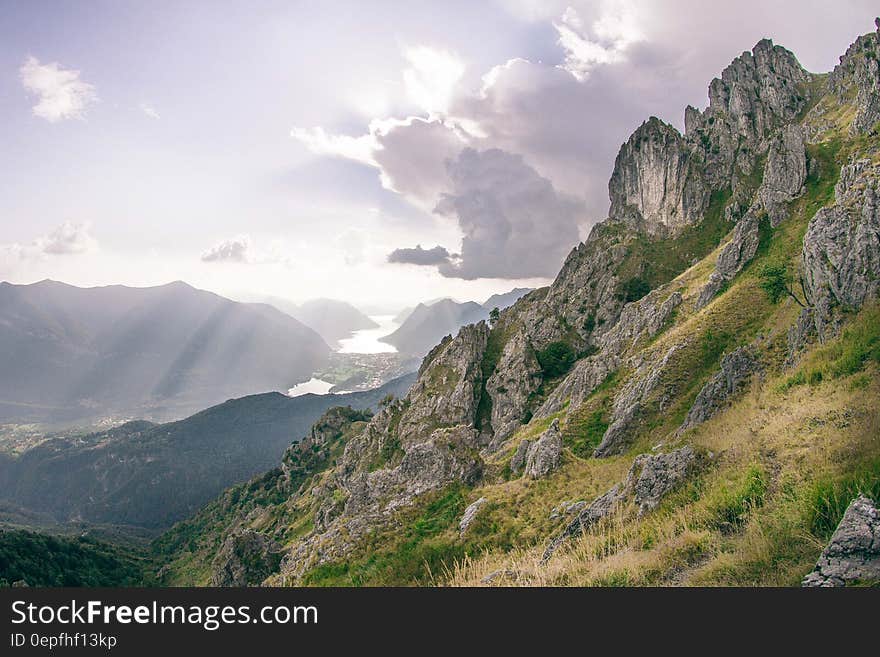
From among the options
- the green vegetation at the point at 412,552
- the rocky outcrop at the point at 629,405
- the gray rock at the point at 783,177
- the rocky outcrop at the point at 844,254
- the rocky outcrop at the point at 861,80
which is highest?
the rocky outcrop at the point at 861,80

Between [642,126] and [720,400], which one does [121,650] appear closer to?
[720,400]

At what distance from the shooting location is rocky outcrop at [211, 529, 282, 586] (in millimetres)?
49000

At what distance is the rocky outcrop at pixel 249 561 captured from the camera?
161ft

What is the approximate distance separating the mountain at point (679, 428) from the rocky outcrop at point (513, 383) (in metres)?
0.44

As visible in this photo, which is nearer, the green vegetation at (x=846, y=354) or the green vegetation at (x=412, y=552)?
the green vegetation at (x=412, y=552)

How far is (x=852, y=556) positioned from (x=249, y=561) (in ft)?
200

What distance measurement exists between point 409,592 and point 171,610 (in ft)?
14.9

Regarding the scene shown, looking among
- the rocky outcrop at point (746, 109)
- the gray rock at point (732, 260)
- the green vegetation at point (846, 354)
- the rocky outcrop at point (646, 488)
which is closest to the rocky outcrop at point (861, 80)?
the rocky outcrop at point (746, 109)

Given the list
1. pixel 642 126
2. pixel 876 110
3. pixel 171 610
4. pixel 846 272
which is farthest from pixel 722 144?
pixel 171 610

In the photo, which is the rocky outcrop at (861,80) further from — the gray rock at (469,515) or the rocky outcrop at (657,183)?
the gray rock at (469,515)

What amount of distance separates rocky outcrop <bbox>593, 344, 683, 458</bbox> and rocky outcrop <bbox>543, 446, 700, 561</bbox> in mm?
18375

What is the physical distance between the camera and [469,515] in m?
18.8

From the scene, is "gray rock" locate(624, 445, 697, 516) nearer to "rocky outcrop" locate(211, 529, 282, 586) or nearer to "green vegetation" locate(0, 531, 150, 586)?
"rocky outcrop" locate(211, 529, 282, 586)

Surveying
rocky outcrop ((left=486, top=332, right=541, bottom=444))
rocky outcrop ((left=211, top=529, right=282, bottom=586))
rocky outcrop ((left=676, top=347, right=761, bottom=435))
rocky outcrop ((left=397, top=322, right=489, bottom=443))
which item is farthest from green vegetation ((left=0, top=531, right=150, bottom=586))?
rocky outcrop ((left=676, top=347, right=761, bottom=435))
